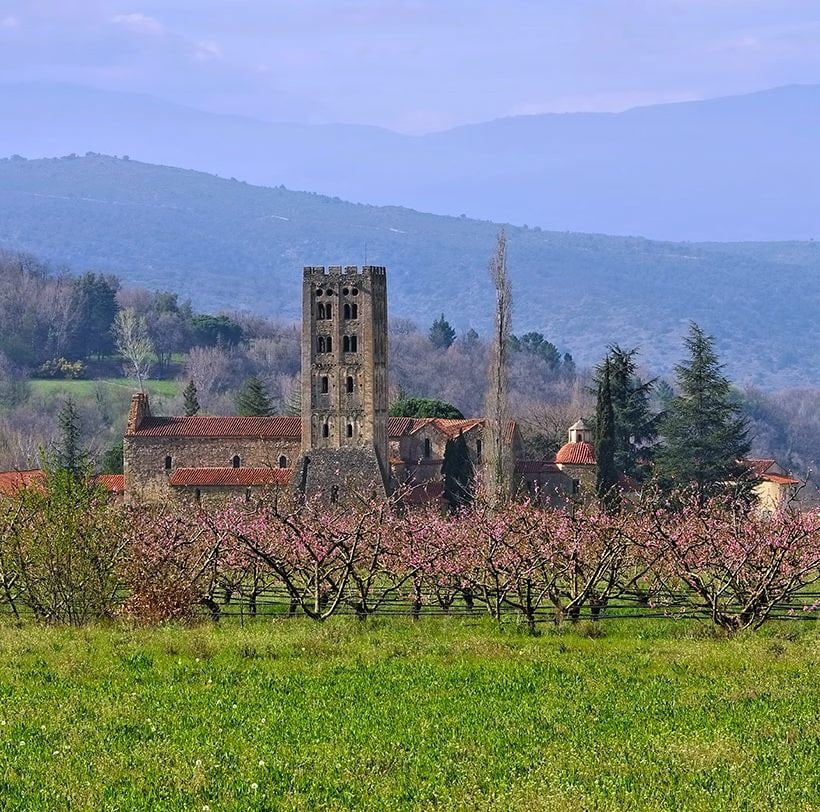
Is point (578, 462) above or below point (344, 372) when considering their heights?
below

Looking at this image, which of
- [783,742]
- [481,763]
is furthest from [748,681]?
[481,763]

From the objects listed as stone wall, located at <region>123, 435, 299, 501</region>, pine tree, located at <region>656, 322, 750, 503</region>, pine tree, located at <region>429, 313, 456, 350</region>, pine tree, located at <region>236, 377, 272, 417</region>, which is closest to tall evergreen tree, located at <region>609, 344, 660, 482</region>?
pine tree, located at <region>656, 322, 750, 503</region>

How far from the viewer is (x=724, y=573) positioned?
32.6 m

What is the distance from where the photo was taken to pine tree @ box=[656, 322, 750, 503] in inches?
2913

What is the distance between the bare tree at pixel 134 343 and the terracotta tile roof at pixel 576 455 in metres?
69.6

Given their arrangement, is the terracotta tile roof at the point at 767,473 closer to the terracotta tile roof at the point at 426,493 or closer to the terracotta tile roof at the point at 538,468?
the terracotta tile roof at the point at 538,468

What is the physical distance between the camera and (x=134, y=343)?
490 feet

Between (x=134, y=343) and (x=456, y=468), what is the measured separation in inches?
3236

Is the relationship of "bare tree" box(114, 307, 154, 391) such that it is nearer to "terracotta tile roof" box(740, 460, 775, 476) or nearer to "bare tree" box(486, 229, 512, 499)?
"terracotta tile roof" box(740, 460, 775, 476)

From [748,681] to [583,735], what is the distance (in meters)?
4.61

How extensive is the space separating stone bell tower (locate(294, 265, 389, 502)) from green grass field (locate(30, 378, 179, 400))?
63304mm

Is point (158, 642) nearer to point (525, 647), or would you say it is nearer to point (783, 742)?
point (525, 647)

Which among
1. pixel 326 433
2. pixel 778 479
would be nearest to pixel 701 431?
pixel 778 479

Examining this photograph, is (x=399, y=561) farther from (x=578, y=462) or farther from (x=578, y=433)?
(x=578, y=433)
